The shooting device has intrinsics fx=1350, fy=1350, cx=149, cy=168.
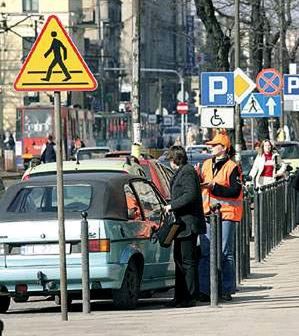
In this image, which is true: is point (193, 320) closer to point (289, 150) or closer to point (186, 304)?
point (186, 304)

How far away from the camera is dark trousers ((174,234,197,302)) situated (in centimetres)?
1445

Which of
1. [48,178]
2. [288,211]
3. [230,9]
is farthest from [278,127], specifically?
[48,178]

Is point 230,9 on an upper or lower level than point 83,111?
upper

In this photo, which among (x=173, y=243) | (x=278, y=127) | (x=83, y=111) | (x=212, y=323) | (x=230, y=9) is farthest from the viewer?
(x=83, y=111)

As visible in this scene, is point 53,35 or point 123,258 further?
point 123,258

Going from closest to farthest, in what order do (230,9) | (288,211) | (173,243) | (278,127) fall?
(173,243)
(288,211)
(230,9)
(278,127)

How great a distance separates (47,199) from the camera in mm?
14781

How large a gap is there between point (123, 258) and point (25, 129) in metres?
51.2

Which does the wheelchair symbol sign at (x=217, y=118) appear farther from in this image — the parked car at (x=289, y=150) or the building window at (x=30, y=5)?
the building window at (x=30, y=5)

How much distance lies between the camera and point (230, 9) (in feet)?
153

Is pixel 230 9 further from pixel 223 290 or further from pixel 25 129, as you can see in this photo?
pixel 223 290

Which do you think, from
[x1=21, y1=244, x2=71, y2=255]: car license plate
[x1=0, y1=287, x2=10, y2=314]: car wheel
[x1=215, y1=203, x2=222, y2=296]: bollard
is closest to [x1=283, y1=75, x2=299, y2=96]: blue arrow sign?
[x1=215, y1=203, x2=222, y2=296]: bollard

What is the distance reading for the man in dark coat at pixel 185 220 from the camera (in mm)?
14266

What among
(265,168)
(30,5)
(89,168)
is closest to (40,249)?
(89,168)
